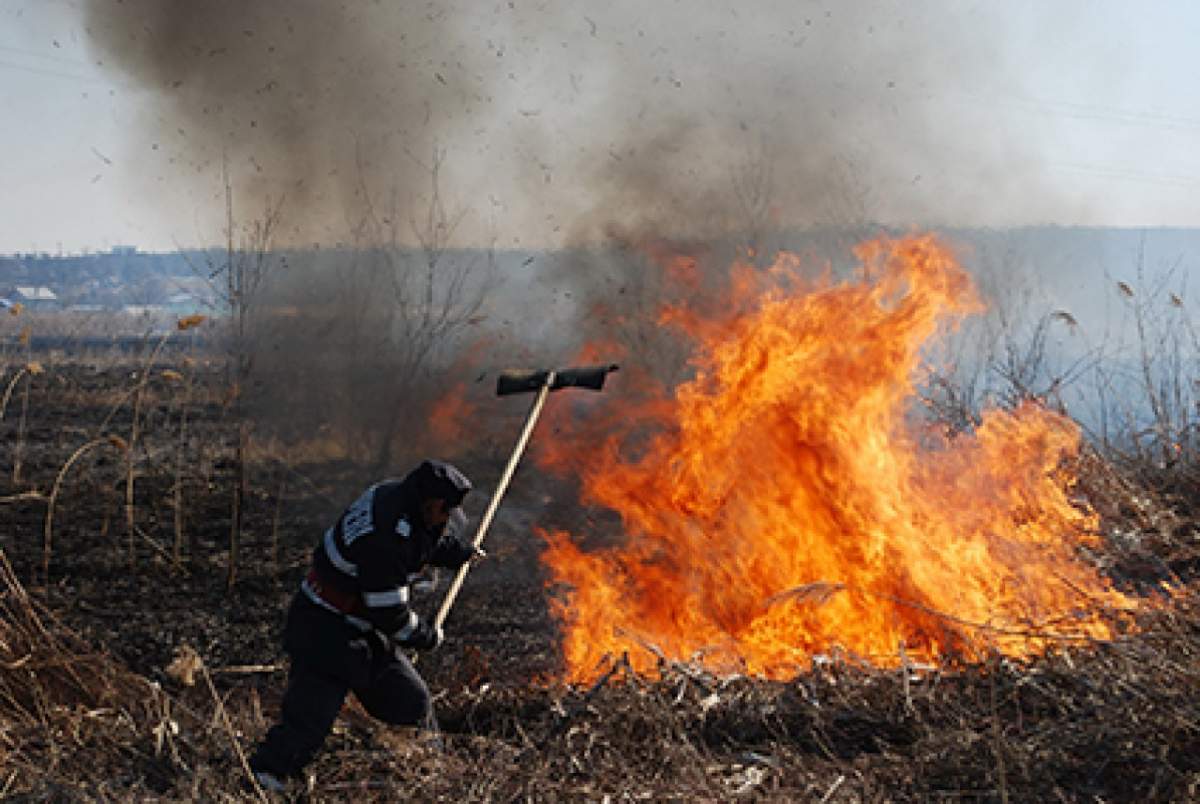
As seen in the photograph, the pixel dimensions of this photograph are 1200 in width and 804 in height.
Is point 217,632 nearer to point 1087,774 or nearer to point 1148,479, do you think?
point 1087,774

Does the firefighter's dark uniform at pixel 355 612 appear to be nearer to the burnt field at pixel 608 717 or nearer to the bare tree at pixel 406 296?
the burnt field at pixel 608 717

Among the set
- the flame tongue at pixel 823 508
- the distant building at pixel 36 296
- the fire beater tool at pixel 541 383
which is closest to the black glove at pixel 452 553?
the fire beater tool at pixel 541 383

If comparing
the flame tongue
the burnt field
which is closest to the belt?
the burnt field

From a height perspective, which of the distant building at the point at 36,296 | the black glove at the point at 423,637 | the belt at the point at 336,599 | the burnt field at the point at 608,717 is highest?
the belt at the point at 336,599

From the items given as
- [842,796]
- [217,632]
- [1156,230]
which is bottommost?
[217,632]

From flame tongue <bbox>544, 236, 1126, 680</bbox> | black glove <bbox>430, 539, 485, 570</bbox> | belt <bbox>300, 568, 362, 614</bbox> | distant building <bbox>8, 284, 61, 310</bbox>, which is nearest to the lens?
belt <bbox>300, 568, 362, 614</bbox>

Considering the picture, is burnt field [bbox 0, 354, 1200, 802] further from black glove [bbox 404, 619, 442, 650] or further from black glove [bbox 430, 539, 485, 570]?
black glove [bbox 430, 539, 485, 570]

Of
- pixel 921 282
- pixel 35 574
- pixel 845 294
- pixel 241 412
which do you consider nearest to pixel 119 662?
pixel 35 574

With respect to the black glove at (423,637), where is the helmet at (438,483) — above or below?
above

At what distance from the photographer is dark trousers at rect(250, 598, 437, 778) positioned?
14.7 ft

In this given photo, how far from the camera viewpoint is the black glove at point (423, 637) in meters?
4.64

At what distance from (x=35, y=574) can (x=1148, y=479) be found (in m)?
9.25

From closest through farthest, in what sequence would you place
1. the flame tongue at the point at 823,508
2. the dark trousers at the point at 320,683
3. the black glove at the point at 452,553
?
the dark trousers at the point at 320,683, the black glove at the point at 452,553, the flame tongue at the point at 823,508

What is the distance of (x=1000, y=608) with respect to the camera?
5.98m
